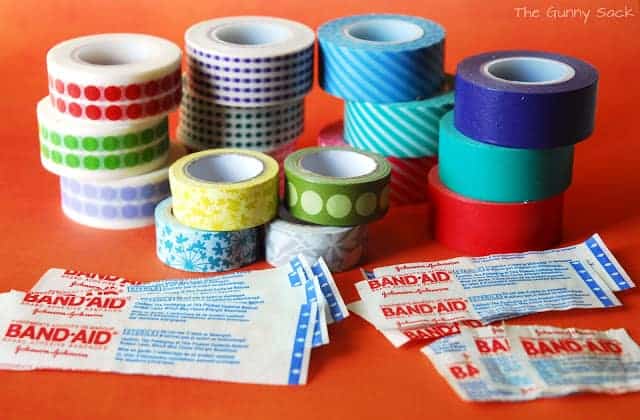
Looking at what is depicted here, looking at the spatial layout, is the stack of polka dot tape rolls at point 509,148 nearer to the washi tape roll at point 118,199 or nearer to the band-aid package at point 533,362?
the band-aid package at point 533,362

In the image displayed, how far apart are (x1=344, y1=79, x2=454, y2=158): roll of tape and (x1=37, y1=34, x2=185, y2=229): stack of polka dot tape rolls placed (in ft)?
1.29

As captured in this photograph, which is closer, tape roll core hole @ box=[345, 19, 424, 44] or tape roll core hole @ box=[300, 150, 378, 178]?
tape roll core hole @ box=[300, 150, 378, 178]

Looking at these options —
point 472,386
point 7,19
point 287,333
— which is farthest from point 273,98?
point 7,19

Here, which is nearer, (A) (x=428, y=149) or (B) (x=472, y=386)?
(B) (x=472, y=386)

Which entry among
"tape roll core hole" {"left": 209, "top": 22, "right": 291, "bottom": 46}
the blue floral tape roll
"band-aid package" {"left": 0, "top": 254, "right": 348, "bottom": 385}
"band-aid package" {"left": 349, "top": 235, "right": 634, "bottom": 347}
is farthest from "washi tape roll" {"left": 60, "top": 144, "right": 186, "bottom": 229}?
"band-aid package" {"left": 349, "top": 235, "right": 634, "bottom": 347}

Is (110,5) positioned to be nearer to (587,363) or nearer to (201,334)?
(201,334)

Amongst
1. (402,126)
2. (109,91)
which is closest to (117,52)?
(109,91)

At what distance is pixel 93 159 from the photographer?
230cm

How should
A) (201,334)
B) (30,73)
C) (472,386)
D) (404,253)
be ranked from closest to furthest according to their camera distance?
(472,386)
(201,334)
(404,253)
(30,73)

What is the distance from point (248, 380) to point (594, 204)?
1003 millimetres

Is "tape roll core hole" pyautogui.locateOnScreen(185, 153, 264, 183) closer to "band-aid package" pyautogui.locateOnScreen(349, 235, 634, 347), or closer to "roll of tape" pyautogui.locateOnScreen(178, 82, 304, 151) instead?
"roll of tape" pyautogui.locateOnScreen(178, 82, 304, 151)

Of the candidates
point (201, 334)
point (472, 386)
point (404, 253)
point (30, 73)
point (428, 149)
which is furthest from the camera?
point (30, 73)

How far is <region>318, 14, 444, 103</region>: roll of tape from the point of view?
241cm

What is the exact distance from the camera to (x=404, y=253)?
90.8 inches
